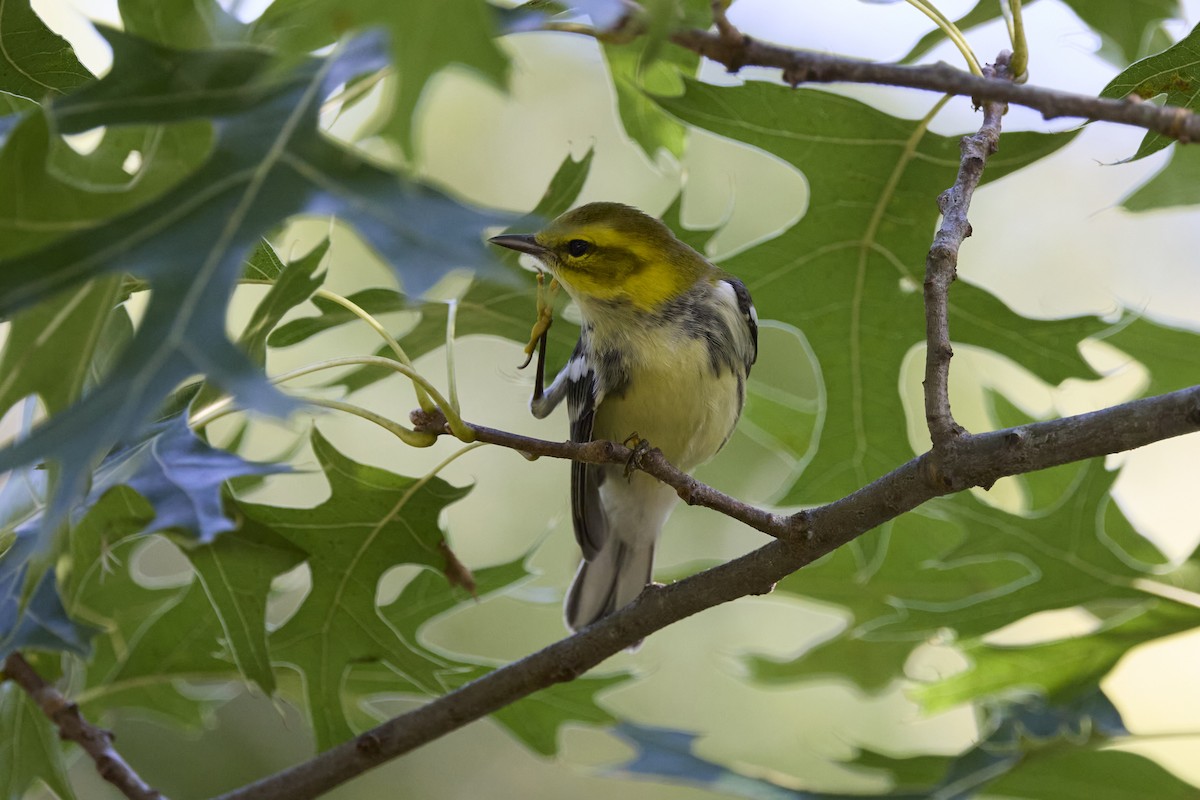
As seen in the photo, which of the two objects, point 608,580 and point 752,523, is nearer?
point 752,523

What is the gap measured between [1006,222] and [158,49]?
220 inches

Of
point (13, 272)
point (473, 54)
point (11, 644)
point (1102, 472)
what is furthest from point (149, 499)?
point (1102, 472)

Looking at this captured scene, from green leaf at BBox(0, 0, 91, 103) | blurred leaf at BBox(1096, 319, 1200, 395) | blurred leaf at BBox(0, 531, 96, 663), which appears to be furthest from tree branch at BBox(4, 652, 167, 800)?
blurred leaf at BBox(1096, 319, 1200, 395)

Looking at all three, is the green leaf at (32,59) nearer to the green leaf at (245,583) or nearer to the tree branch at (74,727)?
the green leaf at (245,583)

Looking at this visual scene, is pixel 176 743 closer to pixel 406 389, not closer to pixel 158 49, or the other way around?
pixel 406 389

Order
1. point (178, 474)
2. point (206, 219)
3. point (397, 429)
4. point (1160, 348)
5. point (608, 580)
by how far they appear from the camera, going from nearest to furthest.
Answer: point (206, 219) → point (178, 474) → point (397, 429) → point (1160, 348) → point (608, 580)

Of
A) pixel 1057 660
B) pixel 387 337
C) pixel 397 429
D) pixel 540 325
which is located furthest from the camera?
pixel 1057 660

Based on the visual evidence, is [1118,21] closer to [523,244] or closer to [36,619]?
[523,244]

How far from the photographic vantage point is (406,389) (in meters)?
5.99

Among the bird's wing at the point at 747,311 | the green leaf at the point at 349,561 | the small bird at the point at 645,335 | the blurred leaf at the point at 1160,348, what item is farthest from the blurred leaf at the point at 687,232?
the blurred leaf at the point at 1160,348

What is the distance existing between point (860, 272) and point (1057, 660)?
1.04 metres

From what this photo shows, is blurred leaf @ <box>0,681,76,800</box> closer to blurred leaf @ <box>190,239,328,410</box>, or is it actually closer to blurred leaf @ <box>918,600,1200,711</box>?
blurred leaf @ <box>190,239,328,410</box>

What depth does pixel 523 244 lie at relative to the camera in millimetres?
2695

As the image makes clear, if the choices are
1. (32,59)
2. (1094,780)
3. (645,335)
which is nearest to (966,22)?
(645,335)
